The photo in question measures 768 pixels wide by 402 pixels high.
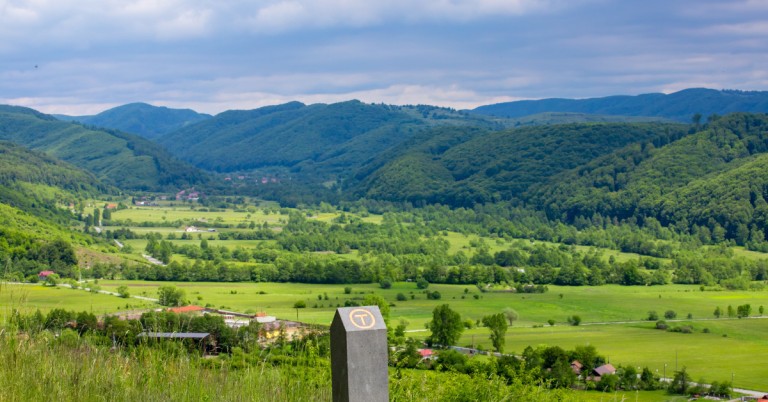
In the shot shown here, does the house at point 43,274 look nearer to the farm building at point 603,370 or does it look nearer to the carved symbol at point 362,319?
the farm building at point 603,370

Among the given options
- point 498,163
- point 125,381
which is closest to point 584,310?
point 125,381

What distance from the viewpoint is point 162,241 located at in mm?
77625

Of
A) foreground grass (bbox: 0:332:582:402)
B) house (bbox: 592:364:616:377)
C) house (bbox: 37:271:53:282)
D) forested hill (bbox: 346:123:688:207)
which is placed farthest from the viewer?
forested hill (bbox: 346:123:688:207)

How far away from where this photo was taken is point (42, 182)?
115m

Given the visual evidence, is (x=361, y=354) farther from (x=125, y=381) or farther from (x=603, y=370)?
(x=603, y=370)

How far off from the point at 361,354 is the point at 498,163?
143015 millimetres

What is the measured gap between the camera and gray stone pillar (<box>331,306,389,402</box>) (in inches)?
116

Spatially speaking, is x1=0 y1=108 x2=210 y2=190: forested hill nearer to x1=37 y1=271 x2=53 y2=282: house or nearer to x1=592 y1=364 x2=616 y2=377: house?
x1=37 y1=271 x2=53 y2=282: house

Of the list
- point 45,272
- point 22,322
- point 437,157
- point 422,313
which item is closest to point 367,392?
point 22,322

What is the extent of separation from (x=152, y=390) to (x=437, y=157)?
160849 mm

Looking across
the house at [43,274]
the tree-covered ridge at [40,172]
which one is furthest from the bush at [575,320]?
the tree-covered ridge at [40,172]

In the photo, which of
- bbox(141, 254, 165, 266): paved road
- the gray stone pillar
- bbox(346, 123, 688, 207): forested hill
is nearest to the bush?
bbox(141, 254, 165, 266): paved road

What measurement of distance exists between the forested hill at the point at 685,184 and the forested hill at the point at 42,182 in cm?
8772

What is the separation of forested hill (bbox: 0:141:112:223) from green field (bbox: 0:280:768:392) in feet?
143
